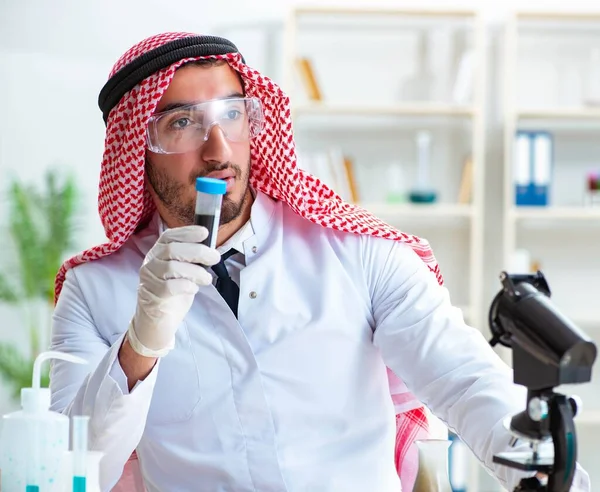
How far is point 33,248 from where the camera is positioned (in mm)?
4531

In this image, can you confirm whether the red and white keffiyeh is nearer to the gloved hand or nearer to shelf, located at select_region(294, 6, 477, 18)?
the gloved hand

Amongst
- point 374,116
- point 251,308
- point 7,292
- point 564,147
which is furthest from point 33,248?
point 251,308

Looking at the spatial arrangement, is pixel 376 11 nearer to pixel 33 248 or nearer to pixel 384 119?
pixel 384 119

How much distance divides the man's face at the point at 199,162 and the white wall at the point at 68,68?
2869 mm

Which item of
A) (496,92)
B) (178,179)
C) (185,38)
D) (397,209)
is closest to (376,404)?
(178,179)

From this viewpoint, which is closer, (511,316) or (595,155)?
(511,316)

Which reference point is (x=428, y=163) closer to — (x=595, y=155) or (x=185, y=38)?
(x=595, y=155)

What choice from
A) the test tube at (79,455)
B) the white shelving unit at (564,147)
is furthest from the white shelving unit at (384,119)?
the test tube at (79,455)

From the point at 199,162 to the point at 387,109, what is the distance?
2.59m

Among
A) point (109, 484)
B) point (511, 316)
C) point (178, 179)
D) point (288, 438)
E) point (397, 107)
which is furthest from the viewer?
point (397, 107)

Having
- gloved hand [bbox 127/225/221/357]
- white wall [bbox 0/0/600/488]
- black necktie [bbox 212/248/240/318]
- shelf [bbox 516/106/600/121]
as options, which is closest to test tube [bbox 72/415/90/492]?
gloved hand [bbox 127/225/221/357]

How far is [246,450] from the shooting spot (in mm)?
1718

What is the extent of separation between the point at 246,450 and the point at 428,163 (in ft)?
9.87

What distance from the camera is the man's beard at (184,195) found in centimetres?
180
